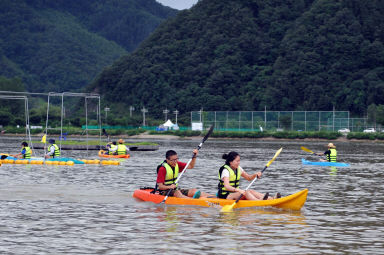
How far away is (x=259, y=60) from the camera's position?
15362 centimetres

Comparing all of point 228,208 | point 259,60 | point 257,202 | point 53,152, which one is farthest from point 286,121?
point 228,208

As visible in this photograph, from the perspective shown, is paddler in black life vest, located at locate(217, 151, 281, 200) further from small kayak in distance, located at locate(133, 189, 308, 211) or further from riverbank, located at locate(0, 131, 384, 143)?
riverbank, located at locate(0, 131, 384, 143)

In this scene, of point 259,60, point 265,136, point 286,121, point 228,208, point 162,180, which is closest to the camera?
point 228,208

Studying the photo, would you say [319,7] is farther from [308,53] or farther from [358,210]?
[358,210]

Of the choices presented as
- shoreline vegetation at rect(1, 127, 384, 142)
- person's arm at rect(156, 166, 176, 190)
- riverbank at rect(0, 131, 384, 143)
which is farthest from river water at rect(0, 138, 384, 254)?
riverbank at rect(0, 131, 384, 143)

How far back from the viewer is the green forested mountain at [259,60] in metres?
130

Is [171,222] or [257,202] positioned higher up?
[257,202]

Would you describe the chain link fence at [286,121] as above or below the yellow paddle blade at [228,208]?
above

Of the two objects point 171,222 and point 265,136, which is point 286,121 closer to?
point 265,136

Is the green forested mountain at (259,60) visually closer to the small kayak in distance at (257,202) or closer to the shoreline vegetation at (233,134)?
the shoreline vegetation at (233,134)

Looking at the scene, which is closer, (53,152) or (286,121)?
(53,152)

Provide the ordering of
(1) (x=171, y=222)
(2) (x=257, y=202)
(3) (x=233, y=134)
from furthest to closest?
(3) (x=233, y=134) → (2) (x=257, y=202) → (1) (x=171, y=222)

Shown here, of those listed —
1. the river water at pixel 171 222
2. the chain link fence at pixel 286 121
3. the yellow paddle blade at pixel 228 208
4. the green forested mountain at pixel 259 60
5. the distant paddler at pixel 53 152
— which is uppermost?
the green forested mountain at pixel 259 60

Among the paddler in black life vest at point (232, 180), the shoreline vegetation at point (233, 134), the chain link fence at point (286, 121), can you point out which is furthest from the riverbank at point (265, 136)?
the paddler in black life vest at point (232, 180)
